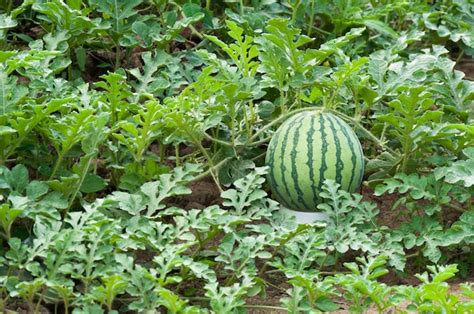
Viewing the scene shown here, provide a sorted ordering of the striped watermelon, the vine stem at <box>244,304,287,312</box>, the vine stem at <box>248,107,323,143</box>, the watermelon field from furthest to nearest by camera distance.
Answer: the vine stem at <box>248,107,323,143</box>
the striped watermelon
the vine stem at <box>244,304,287,312</box>
the watermelon field

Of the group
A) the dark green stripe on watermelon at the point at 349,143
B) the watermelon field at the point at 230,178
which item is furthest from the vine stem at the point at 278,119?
the dark green stripe on watermelon at the point at 349,143

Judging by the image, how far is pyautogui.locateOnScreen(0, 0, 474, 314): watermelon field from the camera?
346cm

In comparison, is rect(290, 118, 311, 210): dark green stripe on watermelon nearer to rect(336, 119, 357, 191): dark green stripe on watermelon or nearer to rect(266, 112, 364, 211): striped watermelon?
rect(266, 112, 364, 211): striped watermelon

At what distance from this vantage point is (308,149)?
4137 mm

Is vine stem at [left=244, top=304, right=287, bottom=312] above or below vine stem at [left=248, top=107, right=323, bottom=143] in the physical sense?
below

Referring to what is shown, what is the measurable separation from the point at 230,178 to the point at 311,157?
0.41 m

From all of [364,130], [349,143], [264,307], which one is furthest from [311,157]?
[264,307]

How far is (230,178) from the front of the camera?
438cm

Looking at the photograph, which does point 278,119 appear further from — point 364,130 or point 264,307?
point 264,307

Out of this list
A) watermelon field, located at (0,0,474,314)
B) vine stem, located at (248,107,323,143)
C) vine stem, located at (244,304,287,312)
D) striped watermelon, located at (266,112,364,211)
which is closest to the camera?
watermelon field, located at (0,0,474,314)

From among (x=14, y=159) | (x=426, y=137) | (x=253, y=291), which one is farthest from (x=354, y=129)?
(x=14, y=159)

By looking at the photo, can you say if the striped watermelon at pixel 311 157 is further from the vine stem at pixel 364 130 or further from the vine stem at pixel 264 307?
the vine stem at pixel 264 307

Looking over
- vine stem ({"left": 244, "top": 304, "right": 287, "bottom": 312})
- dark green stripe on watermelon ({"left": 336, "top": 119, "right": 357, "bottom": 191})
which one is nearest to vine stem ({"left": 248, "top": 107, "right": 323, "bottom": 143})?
dark green stripe on watermelon ({"left": 336, "top": 119, "right": 357, "bottom": 191})

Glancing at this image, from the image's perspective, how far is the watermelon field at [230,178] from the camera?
3.46 meters
